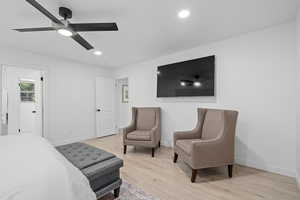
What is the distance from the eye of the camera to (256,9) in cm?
194

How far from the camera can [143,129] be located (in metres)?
3.77

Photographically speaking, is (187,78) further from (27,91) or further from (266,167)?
(27,91)

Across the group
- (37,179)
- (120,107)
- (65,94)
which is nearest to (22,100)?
(65,94)

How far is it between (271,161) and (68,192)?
2951 millimetres

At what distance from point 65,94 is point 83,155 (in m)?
2.80

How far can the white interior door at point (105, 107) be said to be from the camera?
4865 mm

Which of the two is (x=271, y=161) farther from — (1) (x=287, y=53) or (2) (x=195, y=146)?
(1) (x=287, y=53)

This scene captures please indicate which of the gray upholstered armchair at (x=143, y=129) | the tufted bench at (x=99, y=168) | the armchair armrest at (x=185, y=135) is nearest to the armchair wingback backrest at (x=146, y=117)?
the gray upholstered armchair at (x=143, y=129)

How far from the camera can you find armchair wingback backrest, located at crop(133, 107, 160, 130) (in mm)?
3742

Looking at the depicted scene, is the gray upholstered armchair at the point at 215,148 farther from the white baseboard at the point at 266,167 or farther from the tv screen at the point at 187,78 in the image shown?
the tv screen at the point at 187,78

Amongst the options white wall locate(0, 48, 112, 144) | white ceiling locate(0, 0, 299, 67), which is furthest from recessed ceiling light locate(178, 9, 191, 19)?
white wall locate(0, 48, 112, 144)

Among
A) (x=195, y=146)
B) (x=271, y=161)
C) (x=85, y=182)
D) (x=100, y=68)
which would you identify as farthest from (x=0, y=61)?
(x=271, y=161)

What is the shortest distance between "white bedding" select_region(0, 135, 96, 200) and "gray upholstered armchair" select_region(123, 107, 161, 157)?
196cm

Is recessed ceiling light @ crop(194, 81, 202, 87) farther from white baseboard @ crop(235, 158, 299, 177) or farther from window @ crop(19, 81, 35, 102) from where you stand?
window @ crop(19, 81, 35, 102)
